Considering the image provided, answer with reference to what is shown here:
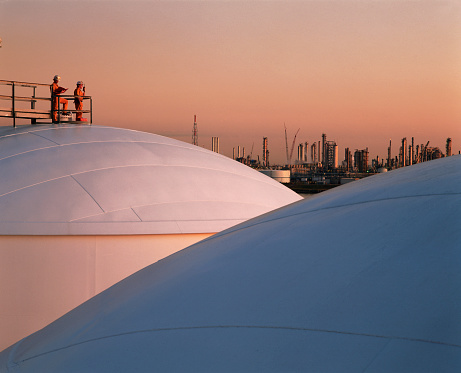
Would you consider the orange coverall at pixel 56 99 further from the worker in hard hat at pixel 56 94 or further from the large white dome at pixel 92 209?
the large white dome at pixel 92 209

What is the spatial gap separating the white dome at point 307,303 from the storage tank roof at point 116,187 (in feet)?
25.0

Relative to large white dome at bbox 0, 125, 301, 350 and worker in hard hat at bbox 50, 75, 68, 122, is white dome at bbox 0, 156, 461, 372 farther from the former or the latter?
worker in hard hat at bbox 50, 75, 68, 122

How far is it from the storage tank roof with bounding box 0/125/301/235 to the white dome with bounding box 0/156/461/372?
7.61m

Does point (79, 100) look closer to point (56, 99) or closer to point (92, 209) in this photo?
point (56, 99)

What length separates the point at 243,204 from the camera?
17391 mm

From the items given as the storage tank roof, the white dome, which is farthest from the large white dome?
the white dome

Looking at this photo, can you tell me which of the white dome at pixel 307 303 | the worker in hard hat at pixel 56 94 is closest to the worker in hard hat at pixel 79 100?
the worker in hard hat at pixel 56 94

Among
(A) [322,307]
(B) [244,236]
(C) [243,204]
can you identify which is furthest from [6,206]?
(A) [322,307]

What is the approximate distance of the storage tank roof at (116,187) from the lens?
14.7 meters

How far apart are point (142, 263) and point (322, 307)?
10.0m

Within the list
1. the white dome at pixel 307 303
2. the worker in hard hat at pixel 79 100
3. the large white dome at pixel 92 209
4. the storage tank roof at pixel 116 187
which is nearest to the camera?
the white dome at pixel 307 303

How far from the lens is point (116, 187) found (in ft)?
53.1

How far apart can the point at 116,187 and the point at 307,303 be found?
1189 centimetres

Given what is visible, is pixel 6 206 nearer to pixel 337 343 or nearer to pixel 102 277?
pixel 102 277
